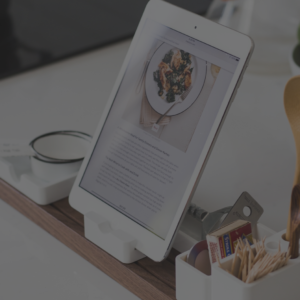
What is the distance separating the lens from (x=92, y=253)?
21.8 inches

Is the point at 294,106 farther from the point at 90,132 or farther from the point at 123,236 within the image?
the point at 90,132

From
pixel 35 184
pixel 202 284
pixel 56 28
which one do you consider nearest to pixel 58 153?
pixel 35 184

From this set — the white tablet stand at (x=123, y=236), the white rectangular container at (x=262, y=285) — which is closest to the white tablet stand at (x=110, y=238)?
the white tablet stand at (x=123, y=236)

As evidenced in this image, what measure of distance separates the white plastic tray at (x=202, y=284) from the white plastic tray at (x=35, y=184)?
218mm

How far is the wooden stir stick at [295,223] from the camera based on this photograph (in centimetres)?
42

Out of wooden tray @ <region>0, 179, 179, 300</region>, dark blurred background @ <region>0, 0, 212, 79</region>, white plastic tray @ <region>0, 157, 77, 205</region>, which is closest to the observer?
wooden tray @ <region>0, 179, 179, 300</region>

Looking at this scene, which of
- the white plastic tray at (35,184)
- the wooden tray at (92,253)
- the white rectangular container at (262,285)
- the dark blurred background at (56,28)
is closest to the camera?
the white rectangular container at (262,285)

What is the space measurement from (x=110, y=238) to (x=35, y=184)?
133 millimetres

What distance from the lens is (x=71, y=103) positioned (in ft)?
3.44

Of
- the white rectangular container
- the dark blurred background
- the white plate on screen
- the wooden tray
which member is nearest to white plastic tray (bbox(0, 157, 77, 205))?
the wooden tray

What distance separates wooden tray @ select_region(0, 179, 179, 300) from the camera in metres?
0.50

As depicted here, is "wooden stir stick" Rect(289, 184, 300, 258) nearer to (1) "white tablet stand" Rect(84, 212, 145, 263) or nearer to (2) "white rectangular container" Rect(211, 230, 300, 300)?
(2) "white rectangular container" Rect(211, 230, 300, 300)

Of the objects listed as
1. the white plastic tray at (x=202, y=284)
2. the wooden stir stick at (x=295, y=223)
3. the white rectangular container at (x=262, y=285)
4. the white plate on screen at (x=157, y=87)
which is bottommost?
the white plastic tray at (x=202, y=284)

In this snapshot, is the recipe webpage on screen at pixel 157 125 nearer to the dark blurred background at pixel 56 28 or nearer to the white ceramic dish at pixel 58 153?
the white ceramic dish at pixel 58 153
